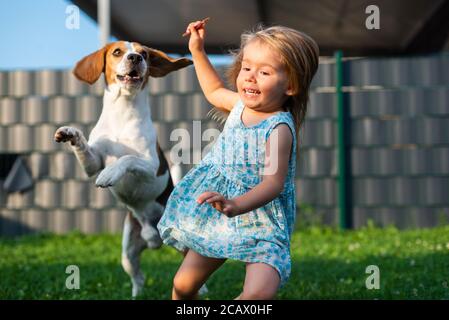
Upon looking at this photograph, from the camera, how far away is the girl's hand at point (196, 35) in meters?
2.68

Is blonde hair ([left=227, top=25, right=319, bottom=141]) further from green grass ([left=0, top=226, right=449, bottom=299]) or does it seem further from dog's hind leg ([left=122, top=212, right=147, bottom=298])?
green grass ([left=0, top=226, right=449, bottom=299])

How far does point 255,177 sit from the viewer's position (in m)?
2.41

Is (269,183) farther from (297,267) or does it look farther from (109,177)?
(297,267)

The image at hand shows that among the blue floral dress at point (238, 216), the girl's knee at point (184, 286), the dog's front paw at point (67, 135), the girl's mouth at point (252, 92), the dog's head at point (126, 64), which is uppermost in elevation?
the dog's head at point (126, 64)

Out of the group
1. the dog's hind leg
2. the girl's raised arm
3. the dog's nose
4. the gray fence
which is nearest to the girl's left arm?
the girl's raised arm

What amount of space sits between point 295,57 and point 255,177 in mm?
470

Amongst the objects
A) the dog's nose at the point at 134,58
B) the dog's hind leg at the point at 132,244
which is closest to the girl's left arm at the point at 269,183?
the dog's nose at the point at 134,58

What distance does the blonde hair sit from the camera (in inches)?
94.1

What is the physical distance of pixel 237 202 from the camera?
83.9 inches

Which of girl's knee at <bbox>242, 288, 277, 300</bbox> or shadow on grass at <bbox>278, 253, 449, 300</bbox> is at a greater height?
girl's knee at <bbox>242, 288, 277, 300</bbox>

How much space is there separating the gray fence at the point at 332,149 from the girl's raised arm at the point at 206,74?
5229 mm

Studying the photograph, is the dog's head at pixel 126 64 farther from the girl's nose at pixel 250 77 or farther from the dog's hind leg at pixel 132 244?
the dog's hind leg at pixel 132 244

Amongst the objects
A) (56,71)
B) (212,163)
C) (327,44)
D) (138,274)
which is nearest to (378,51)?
(327,44)

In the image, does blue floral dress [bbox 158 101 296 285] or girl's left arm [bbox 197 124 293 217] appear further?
blue floral dress [bbox 158 101 296 285]
